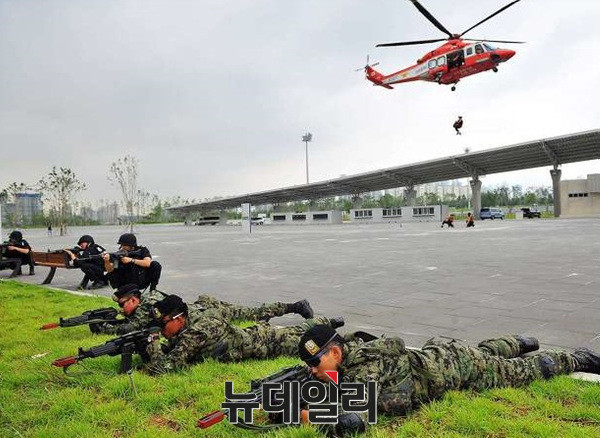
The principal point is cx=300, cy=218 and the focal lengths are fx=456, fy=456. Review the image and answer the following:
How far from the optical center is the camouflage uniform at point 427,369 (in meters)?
2.78

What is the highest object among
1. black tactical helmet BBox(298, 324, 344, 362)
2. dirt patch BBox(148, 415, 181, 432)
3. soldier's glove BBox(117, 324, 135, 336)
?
black tactical helmet BBox(298, 324, 344, 362)

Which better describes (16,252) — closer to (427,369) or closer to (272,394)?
(272,394)

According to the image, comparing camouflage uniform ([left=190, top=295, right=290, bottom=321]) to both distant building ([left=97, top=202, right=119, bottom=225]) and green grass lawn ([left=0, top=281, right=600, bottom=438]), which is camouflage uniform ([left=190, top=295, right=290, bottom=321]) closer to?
green grass lawn ([left=0, top=281, right=600, bottom=438])

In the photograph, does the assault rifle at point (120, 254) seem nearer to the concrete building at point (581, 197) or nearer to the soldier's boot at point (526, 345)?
the soldier's boot at point (526, 345)

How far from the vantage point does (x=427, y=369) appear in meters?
2.85

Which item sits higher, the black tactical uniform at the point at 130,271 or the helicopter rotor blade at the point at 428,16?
the helicopter rotor blade at the point at 428,16

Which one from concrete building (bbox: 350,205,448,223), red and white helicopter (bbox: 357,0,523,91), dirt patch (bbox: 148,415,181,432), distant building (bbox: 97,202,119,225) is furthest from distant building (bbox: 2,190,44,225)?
dirt patch (bbox: 148,415,181,432)

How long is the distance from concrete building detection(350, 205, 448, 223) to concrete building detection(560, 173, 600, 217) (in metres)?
15.9

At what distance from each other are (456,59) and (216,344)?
17741 millimetres

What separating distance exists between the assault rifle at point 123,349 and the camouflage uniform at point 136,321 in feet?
2.02

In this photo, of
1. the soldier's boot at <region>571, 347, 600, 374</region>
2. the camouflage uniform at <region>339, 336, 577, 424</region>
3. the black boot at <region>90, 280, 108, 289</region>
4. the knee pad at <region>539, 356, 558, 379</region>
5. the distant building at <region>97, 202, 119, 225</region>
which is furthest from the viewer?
the distant building at <region>97, 202, 119, 225</region>

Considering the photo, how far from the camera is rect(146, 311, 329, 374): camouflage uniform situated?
366 cm

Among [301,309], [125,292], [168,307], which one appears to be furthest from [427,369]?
[125,292]

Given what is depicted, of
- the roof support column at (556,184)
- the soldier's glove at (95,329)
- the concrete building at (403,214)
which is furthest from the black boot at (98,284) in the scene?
the roof support column at (556,184)
